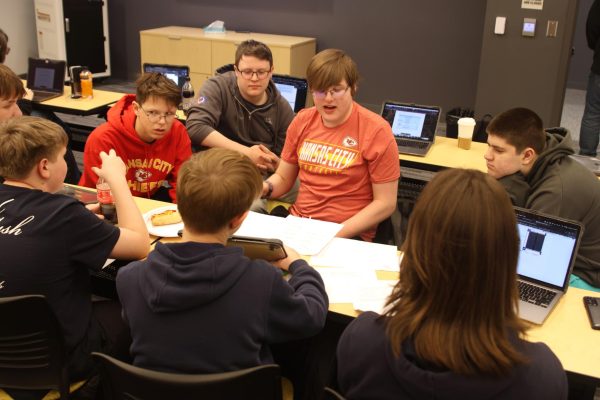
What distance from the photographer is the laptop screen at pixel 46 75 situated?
446 centimetres

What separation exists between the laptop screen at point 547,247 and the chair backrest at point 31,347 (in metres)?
1.39

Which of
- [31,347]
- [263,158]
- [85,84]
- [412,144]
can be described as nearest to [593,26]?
[412,144]

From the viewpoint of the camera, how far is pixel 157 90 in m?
2.59

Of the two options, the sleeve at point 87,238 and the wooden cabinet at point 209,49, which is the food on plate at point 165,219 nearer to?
the sleeve at point 87,238

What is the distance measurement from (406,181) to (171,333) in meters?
2.46

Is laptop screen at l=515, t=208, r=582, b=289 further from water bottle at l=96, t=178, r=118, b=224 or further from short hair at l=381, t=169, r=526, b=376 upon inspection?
water bottle at l=96, t=178, r=118, b=224

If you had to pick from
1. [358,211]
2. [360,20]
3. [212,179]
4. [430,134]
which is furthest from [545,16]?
[212,179]

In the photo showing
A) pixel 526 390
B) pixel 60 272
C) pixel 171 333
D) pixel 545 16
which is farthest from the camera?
pixel 545 16

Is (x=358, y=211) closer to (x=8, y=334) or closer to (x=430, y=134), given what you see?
(x=430, y=134)

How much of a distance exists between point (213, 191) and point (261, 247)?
1.56 ft

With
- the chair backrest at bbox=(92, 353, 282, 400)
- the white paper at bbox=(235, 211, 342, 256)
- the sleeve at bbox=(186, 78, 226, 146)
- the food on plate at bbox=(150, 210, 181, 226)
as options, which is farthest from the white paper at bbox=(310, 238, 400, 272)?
the sleeve at bbox=(186, 78, 226, 146)

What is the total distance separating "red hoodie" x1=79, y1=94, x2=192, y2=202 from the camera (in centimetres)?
267

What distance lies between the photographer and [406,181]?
3.62 metres

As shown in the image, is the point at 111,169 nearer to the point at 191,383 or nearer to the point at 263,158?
the point at 263,158
